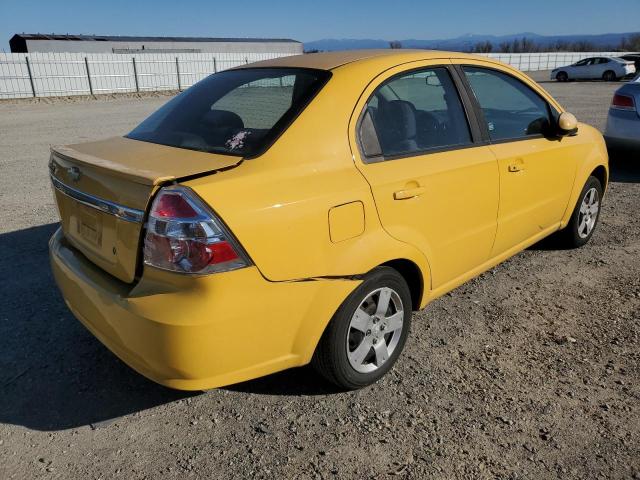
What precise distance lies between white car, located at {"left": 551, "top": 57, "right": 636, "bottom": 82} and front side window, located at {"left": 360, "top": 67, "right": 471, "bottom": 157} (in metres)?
33.1

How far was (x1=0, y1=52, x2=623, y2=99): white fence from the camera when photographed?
2297 centimetres

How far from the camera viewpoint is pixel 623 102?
7219 mm

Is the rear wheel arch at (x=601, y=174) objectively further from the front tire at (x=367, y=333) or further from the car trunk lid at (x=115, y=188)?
the car trunk lid at (x=115, y=188)

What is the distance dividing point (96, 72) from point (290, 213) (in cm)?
2642

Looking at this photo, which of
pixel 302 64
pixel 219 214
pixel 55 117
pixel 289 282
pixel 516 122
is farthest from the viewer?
pixel 55 117

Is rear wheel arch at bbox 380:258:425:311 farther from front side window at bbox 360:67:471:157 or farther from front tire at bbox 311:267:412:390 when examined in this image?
front side window at bbox 360:67:471:157

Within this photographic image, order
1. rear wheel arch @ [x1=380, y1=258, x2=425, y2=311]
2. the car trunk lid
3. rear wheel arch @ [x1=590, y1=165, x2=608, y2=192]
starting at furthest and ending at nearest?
rear wheel arch @ [x1=590, y1=165, x2=608, y2=192], rear wheel arch @ [x1=380, y1=258, x2=425, y2=311], the car trunk lid

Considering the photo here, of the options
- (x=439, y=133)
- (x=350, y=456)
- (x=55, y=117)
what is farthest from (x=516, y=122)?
(x=55, y=117)

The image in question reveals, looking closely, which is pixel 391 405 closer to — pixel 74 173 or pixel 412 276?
pixel 412 276

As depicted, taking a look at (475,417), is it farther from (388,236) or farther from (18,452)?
(18,452)

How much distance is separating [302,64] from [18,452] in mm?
2392

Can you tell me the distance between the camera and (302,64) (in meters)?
2.98

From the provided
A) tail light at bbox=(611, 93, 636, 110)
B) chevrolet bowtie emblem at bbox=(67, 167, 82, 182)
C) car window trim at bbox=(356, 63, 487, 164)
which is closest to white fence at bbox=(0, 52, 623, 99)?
tail light at bbox=(611, 93, 636, 110)

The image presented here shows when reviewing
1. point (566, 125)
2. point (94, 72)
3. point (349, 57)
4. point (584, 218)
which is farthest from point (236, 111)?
point (94, 72)
